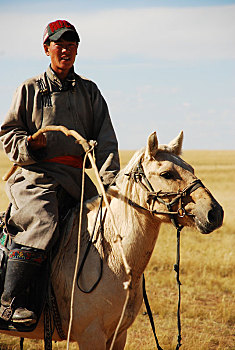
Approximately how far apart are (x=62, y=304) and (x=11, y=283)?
485 mm

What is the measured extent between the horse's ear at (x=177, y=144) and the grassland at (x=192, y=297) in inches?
138

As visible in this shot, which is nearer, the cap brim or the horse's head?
the horse's head

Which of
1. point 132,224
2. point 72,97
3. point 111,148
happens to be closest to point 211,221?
point 132,224

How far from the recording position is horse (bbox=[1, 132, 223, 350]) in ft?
13.5

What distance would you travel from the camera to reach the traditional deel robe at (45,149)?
4.41 m

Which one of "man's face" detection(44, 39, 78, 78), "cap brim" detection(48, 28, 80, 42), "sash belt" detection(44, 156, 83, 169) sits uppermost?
"cap brim" detection(48, 28, 80, 42)

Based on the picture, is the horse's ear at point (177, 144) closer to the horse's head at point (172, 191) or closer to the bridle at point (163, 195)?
the horse's head at point (172, 191)

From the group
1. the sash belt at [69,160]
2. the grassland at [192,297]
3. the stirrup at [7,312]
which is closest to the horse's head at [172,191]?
the sash belt at [69,160]

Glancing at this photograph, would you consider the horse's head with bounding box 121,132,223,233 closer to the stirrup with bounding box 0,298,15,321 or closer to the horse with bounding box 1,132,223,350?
the horse with bounding box 1,132,223,350

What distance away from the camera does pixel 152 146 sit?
13.7ft

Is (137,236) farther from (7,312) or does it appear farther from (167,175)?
(7,312)

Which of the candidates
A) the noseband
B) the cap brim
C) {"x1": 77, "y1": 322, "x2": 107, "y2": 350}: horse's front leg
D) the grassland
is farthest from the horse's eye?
the grassland

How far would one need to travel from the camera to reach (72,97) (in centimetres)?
473

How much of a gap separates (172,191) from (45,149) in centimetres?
129
